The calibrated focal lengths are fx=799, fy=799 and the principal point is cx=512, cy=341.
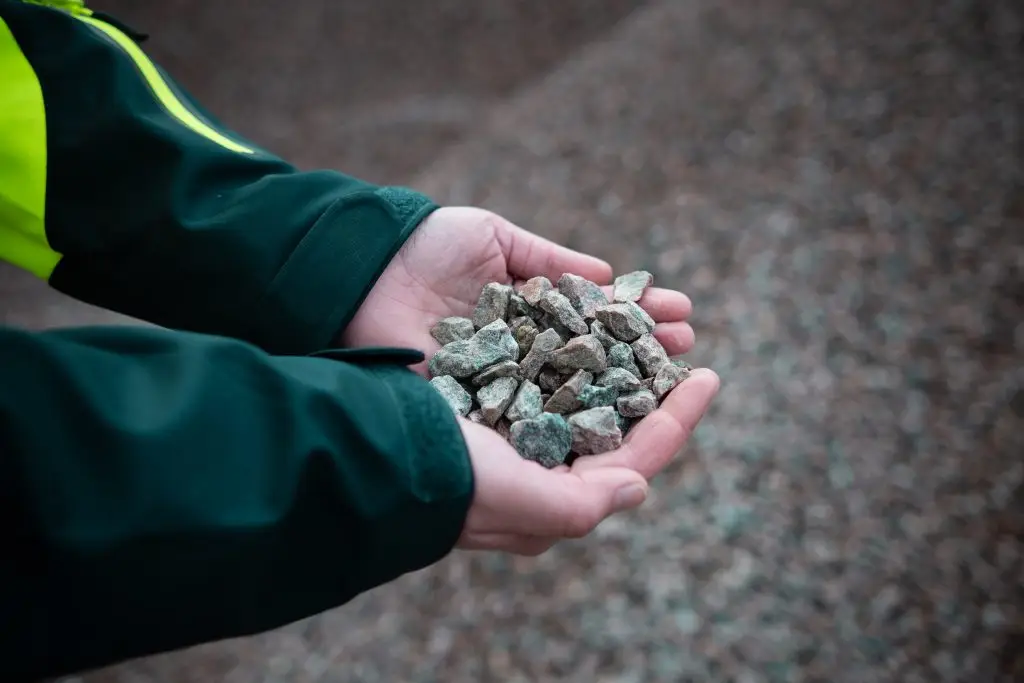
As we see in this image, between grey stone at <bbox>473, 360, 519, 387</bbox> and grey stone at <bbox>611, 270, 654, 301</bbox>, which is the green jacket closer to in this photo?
grey stone at <bbox>473, 360, 519, 387</bbox>

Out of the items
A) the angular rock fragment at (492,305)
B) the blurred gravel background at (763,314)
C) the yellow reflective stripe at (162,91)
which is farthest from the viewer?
the blurred gravel background at (763,314)

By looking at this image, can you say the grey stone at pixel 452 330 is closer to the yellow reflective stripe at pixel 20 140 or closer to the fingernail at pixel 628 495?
the fingernail at pixel 628 495

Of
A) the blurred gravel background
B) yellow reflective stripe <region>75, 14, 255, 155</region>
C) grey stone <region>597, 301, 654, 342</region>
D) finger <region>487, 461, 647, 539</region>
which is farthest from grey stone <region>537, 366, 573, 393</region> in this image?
the blurred gravel background

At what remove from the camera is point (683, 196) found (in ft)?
8.01

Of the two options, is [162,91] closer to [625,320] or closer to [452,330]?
[452,330]

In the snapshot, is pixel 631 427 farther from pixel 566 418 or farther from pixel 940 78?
pixel 940 78

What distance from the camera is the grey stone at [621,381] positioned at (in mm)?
1188

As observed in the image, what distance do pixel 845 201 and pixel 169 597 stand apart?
2.14 m

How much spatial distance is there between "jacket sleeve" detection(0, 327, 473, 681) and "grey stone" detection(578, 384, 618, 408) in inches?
13.0

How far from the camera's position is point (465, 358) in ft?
3.87

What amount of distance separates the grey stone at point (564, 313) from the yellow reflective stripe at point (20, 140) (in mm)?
738

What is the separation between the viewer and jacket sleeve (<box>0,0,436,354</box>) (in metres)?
1.10

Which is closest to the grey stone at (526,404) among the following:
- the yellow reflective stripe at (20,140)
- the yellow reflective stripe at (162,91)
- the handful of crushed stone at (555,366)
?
the handful of crushed stone at (555,366)

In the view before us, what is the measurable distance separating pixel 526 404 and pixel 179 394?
530 mm
